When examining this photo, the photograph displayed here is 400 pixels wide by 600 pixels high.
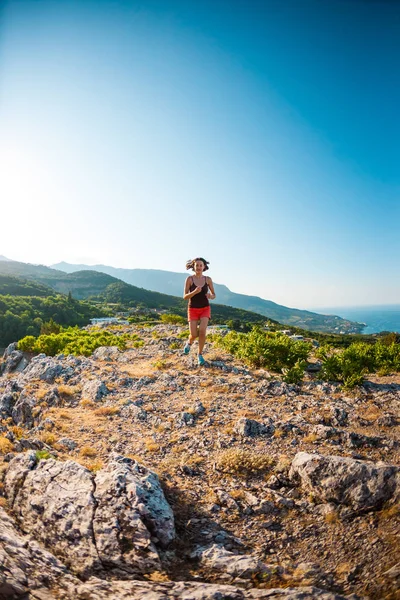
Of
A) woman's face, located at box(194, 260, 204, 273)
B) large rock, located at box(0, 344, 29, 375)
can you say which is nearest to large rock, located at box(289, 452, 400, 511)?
woman's face, located at box(194, 260, 204, 273)

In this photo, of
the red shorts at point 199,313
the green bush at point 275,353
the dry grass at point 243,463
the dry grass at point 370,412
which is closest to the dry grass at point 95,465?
the dry grass at point 243,463

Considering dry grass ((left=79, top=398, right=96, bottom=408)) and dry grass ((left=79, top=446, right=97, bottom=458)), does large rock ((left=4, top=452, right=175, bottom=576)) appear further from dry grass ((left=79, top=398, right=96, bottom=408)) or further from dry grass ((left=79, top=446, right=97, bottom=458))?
dry grass ((left=79, top=398, right=96, bottom=408))

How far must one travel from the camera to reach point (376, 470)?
13.9 feet

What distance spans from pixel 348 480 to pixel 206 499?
221 centimetres

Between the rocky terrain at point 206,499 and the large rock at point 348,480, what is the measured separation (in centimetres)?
2

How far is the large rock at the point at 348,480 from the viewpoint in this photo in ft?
13.2

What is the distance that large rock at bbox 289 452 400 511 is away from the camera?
4.01 metres

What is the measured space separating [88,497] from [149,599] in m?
1.65

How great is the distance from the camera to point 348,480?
14.2 ft

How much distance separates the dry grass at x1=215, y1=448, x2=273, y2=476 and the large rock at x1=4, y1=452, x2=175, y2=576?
1.39 meters

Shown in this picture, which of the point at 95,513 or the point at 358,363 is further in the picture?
the point at 358,363

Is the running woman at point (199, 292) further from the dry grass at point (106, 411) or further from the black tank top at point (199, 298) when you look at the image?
the dry grass at point (106, 411)

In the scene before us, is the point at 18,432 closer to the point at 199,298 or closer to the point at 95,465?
the point at 95,465

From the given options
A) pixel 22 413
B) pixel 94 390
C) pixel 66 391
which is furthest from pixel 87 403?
pixel 22 413
